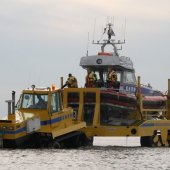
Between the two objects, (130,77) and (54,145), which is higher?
(130,77)

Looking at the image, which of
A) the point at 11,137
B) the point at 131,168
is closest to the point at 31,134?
the point at 11,137

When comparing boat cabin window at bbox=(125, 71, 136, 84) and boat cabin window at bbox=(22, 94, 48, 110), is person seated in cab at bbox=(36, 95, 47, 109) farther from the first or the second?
boat cabin window at bbox=(125, 71, 136, 84)

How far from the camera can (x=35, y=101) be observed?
4203 centimetres

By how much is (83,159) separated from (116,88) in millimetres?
9828

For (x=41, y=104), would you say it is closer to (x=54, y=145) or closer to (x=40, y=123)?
(x=40, y=123)

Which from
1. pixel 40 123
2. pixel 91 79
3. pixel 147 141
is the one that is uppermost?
pixel 91 79

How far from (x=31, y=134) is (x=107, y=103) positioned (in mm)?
6134

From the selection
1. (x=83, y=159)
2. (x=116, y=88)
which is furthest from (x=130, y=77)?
(x=83, y=159)

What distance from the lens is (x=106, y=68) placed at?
48531mm

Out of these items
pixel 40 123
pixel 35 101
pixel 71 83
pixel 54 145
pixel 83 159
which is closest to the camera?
pixel 83 159

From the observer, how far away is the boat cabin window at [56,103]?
137 ft

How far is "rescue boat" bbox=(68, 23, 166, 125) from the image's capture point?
150 feet

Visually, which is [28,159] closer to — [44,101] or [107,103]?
[44,101]

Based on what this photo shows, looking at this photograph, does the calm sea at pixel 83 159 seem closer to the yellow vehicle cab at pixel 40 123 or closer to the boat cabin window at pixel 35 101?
the yellow vehicle cab at pixel 40 123
